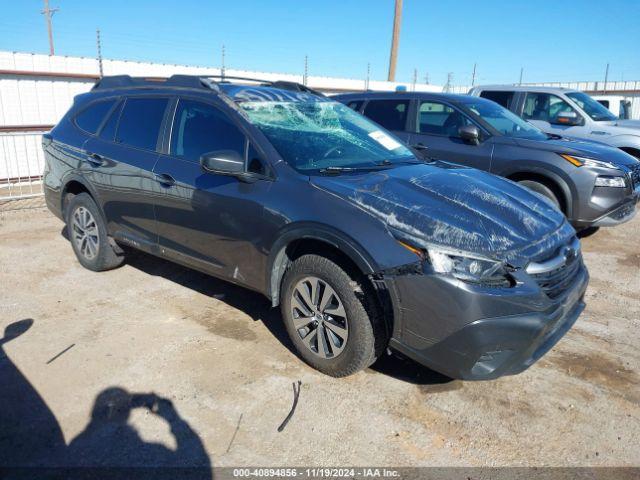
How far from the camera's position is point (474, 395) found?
320cm

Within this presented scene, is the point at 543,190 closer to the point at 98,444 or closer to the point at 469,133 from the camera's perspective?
the point at 469,133

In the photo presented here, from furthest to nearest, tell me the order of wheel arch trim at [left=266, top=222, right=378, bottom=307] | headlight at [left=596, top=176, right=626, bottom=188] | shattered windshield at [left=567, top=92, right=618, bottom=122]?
shattered windshield at [left=567, top=92, right=618, bottom=122] < headlight at [left=596, top=176, right=626, bottom=188] < wheel arch trim at [left=266, top=222, right=378, bottom=307]

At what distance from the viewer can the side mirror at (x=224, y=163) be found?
3.38 metres

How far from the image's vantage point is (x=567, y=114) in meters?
8.69

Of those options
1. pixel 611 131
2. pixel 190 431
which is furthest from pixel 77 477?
Answer: pixel 611 131

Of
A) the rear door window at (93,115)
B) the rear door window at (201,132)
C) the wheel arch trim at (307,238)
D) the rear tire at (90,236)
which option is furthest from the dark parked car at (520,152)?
the rear tire at (90,236)

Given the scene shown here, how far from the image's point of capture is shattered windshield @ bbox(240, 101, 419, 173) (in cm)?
357

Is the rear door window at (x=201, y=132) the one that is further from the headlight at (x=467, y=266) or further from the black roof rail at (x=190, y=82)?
the headlight at (x=467, y=266)

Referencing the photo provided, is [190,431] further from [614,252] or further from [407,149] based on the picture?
[614,252]

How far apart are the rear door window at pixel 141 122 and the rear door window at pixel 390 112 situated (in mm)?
3602

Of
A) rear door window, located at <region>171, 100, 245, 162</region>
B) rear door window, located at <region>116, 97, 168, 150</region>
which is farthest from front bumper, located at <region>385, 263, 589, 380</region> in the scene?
rear door window, located at <region>116, 97, 168, 150</region>

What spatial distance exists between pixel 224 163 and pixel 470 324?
1.87m

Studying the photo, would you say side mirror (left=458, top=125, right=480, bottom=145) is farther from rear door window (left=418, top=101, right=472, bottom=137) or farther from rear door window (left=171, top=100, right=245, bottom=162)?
rear door window (left=171, top=100, right=245, bottom=162)

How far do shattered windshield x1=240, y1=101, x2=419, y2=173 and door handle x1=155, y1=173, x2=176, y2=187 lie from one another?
810 millimetres
